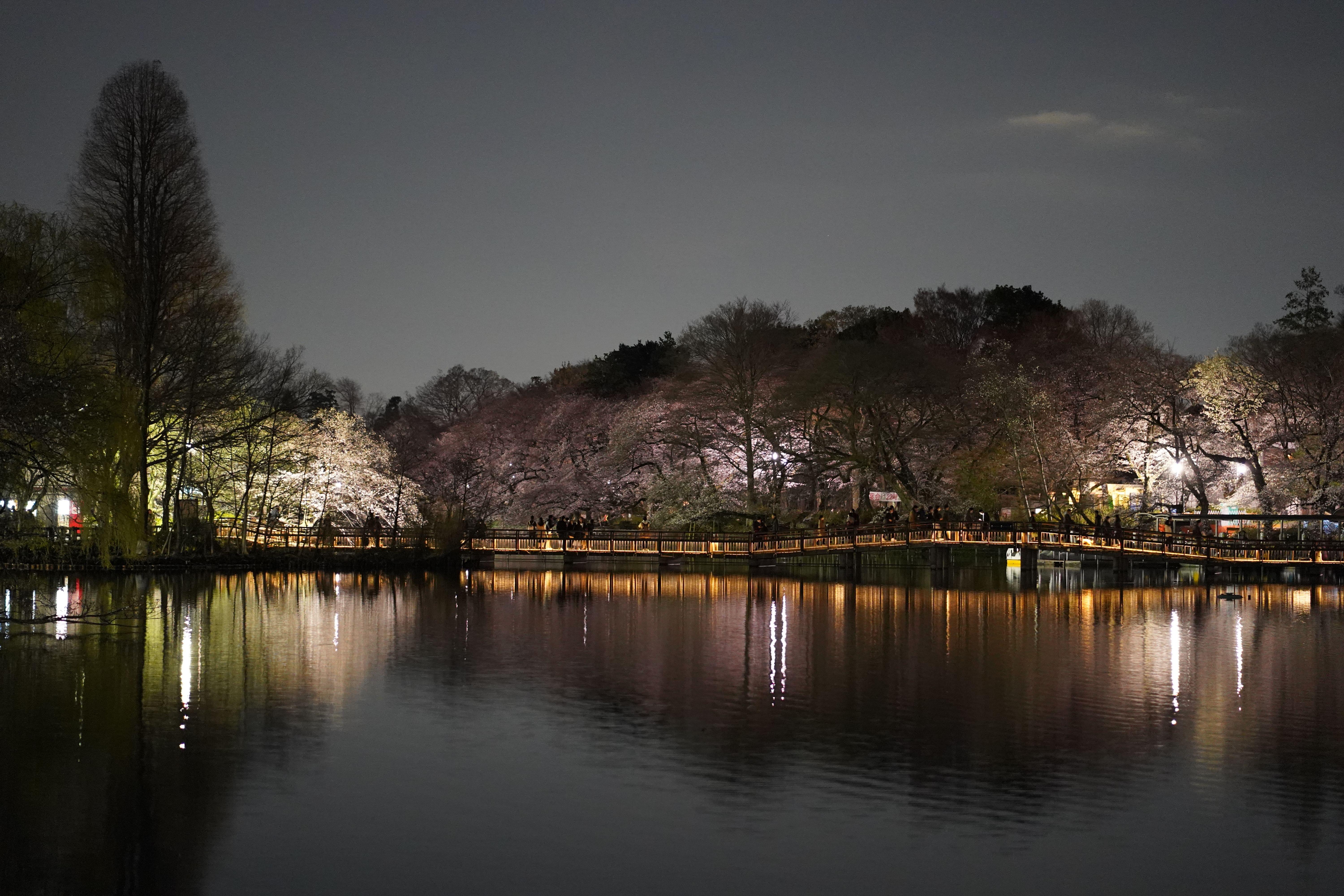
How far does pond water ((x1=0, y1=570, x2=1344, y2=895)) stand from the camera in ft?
36.4

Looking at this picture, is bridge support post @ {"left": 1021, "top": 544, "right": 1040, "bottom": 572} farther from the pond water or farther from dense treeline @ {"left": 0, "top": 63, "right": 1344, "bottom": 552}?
the pond water

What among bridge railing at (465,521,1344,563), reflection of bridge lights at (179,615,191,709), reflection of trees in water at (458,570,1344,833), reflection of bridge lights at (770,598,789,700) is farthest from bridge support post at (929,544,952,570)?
reflection of bridge lights at (179,615,191,709)

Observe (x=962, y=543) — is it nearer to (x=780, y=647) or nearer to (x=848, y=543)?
(x=848, y=543)

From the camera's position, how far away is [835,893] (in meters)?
10.6

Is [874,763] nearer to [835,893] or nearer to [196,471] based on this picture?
[835,893]

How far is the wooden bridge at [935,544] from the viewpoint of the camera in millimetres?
45906

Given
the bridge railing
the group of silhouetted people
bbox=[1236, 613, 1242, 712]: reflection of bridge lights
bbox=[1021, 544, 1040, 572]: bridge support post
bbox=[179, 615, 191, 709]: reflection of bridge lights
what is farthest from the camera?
the group of silhouetted people

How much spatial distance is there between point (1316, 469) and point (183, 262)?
4234 centimetres

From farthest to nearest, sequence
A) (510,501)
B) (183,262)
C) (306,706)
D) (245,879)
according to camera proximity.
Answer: (510,501)
(183,262)
(306,706)
(245,879)

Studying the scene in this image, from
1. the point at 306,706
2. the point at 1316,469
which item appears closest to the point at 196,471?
the point at 306,706

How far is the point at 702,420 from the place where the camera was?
54438mm

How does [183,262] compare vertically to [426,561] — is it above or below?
above

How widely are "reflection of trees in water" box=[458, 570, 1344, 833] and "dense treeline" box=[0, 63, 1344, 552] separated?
458 inches

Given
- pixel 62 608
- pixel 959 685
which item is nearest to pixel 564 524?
pixel 62 608
